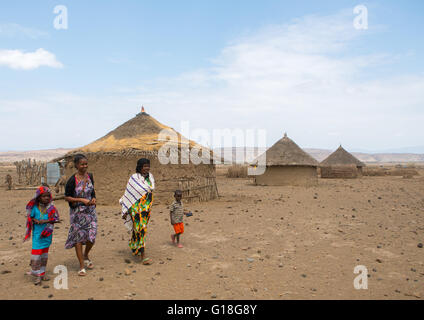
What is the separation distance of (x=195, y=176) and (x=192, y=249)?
257 inches

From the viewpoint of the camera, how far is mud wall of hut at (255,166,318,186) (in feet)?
61.2

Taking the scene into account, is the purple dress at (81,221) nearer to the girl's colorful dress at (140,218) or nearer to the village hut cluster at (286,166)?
the girl's colorful dress at (140,218)

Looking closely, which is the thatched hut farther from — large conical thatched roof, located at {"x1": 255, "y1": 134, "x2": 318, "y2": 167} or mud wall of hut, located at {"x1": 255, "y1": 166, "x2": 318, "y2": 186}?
mud wall of hut, located at {"x1": 255, "y1": 166, "x2": 318, "y2": 186}

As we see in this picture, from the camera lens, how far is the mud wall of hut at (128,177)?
1135 cm

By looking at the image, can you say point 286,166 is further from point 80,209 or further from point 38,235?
point 38,235

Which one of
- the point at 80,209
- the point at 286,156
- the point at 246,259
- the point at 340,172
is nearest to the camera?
the point at 80,209

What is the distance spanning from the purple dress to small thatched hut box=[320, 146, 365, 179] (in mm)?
24426

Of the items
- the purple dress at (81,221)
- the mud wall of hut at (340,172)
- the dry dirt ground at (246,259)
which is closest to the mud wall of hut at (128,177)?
the dry dirt ground at (246,259)

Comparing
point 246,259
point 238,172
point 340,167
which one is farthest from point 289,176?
point 246,259

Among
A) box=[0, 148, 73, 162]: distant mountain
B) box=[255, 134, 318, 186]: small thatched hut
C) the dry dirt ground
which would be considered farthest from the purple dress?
box=[0, 148, 73, 162]: distant mountain

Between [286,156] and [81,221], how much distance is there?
623 inches

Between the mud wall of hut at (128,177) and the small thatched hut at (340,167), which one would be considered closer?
the mud wall of hut at (128,177)

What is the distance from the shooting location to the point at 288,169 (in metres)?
18.7
